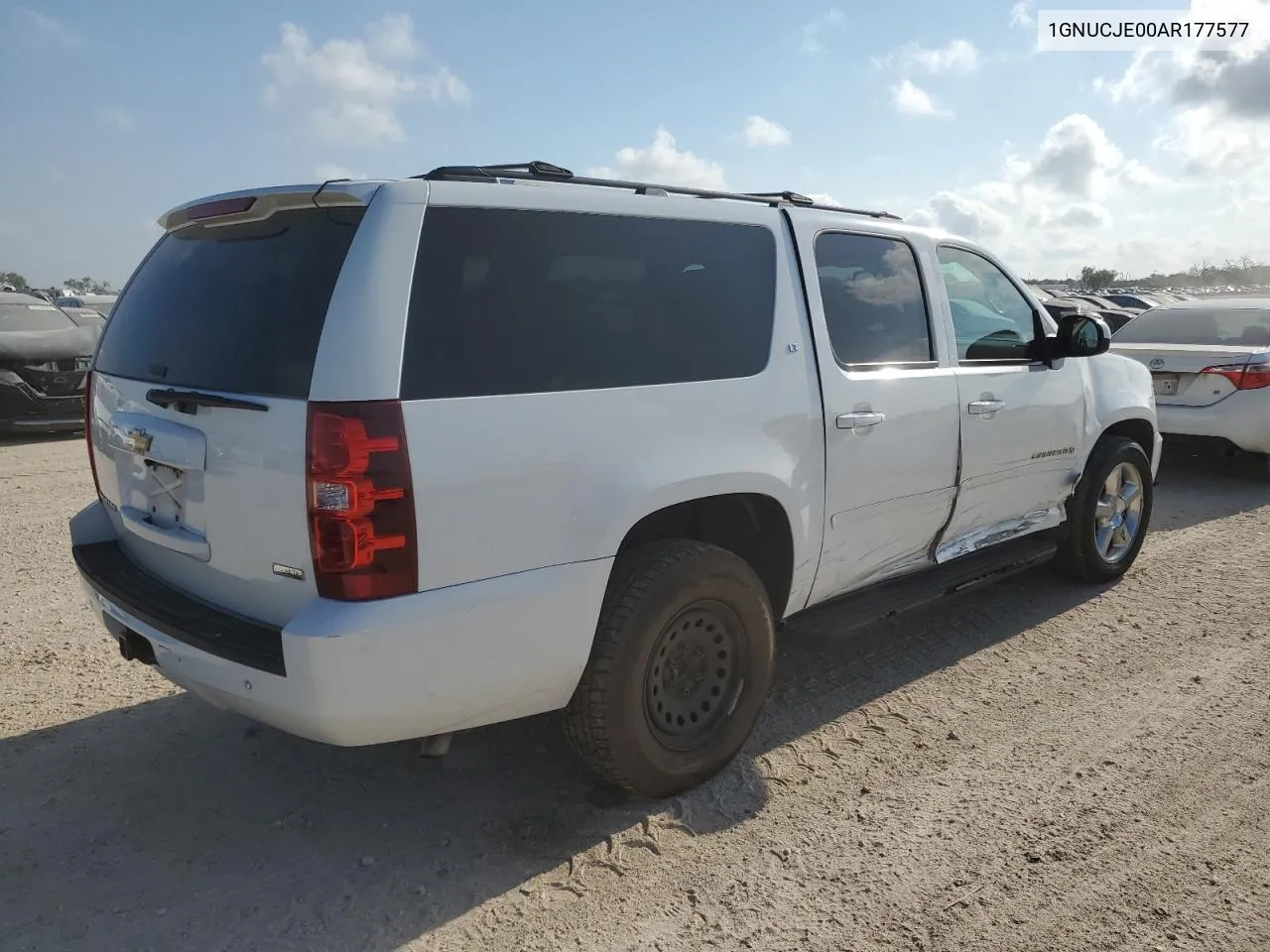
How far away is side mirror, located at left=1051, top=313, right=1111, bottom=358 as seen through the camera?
4516 millimetres

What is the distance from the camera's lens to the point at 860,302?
12.1 ft

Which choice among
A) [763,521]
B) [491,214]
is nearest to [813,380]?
[763,521]

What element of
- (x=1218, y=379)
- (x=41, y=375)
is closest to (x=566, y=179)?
(x=1218, y=379)

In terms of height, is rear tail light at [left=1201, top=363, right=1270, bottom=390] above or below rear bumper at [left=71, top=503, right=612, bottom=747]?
above

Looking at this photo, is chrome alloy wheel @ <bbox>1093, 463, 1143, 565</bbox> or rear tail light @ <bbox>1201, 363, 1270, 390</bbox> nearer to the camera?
chrome alloy wheel @ <bbox>1093, 463, 1143, 565</bbox>

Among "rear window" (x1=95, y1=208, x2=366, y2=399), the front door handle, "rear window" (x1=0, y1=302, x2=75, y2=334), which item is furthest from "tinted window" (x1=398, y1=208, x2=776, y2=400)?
"rear window" (x1=0, y1=302, x2=75, y2=334)

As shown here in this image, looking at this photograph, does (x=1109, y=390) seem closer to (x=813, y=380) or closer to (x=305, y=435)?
(x=813, y=380)

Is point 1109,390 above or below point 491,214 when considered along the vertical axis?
below

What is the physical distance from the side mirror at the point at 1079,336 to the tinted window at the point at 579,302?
6.40ft

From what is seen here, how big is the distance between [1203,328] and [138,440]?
8.90m

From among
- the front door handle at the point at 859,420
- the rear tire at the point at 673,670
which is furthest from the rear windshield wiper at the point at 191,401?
the front door handle at the point at 859,420

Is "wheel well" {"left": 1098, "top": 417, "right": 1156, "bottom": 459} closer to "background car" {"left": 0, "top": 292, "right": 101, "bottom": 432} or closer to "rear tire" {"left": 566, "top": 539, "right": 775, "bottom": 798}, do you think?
"rear tire" {"left": 566, "top": 539, "right": 775, "bottom": 798}

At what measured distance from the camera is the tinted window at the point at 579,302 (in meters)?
2.49

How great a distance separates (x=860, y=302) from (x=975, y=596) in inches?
86.8
